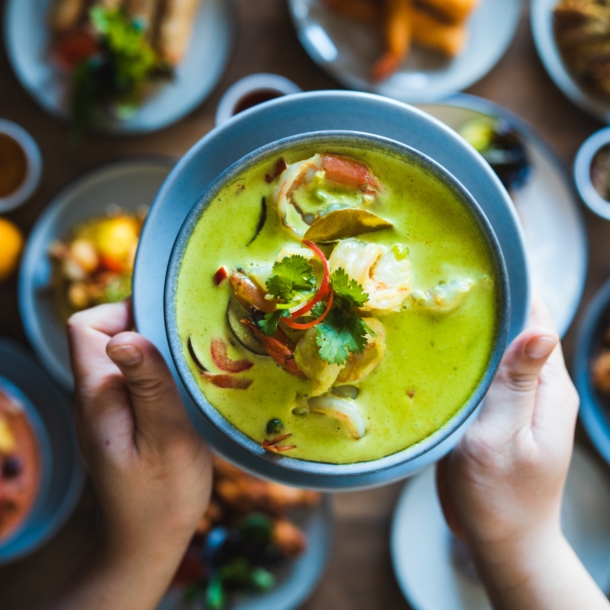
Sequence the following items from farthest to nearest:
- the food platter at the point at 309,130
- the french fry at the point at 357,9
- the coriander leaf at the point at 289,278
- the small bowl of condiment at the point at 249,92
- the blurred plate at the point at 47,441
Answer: the french fry at the point at 357,9 < the blurred plate at the point at 47,441 < the small bowl of condiment at the point at 249,92 < the food platter at the point at 309,130 < the coriander leaf at the point at 289,278

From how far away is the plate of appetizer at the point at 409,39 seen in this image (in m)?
2.68

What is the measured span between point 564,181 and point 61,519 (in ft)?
8.14

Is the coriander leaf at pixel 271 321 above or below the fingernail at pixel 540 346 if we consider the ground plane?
above

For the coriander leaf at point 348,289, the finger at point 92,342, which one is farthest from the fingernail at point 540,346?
the finger at point 92,342

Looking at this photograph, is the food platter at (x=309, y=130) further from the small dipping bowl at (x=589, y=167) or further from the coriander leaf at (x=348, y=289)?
the small dipping bowl at (x=589, y=167)

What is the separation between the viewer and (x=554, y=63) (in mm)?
2709

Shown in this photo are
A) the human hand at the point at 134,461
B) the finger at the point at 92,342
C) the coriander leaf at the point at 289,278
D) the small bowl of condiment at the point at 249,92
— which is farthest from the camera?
the small bowl of condiment at the point at 249,92

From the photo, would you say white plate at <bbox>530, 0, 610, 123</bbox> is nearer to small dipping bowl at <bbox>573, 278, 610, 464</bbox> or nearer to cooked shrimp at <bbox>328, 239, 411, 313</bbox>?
small dipping bowl at <bbox>573, 278, 610, 464</bbox>

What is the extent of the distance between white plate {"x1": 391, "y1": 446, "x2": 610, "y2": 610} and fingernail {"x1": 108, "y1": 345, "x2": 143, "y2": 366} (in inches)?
58.1

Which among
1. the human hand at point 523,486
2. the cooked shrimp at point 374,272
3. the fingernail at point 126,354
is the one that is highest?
the cooked shrimp at point 374,272

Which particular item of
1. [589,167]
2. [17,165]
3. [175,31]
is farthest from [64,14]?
[589,167]

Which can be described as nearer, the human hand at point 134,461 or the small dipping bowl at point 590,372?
the human hand at point 134,461

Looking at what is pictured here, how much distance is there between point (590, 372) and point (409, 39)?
5.35ft

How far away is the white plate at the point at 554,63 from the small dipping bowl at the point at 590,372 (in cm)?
74
